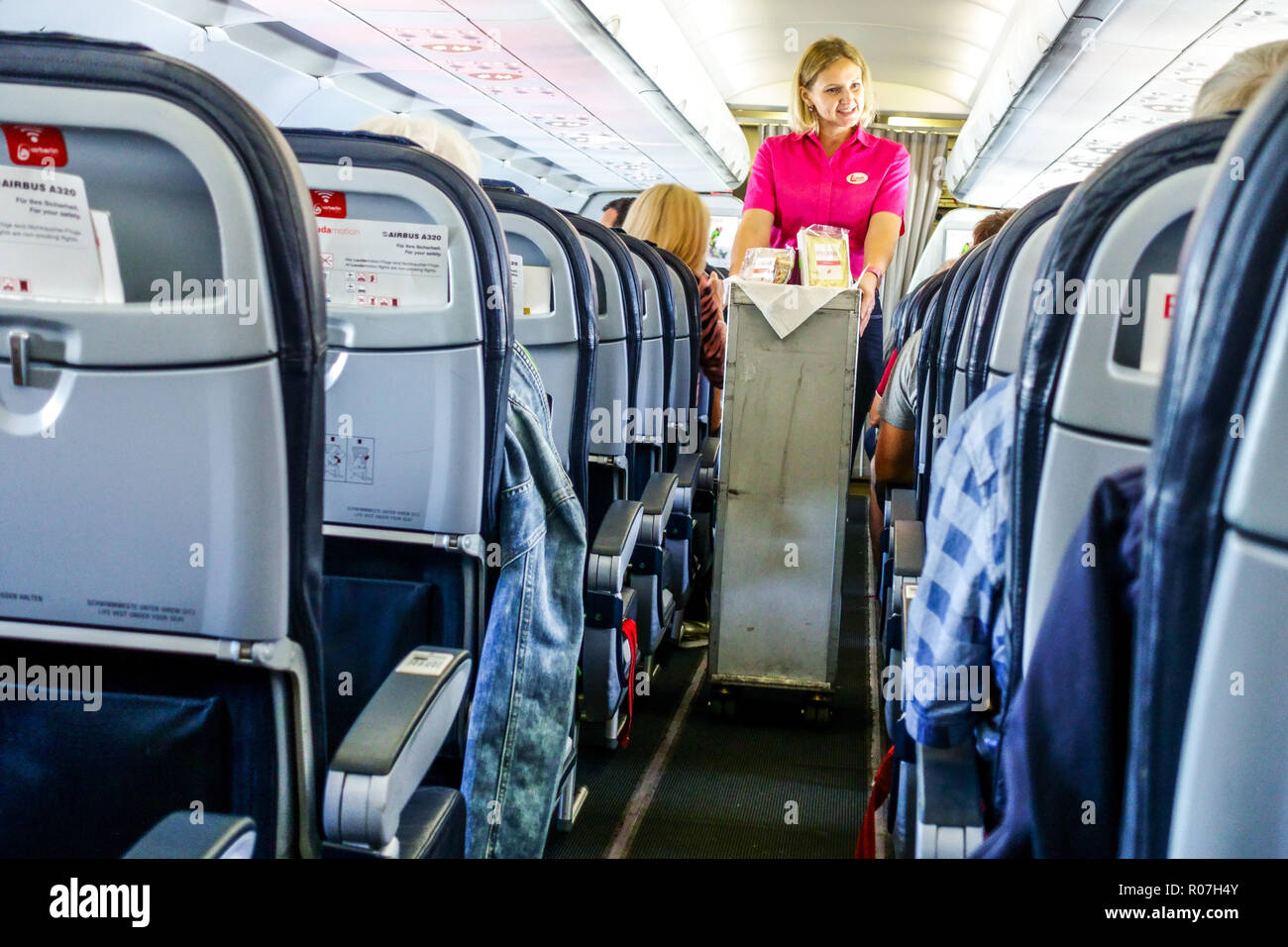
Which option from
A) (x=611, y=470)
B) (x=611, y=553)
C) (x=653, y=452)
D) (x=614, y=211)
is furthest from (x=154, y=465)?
(x=614, y=211)

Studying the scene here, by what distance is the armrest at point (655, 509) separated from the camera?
315cm

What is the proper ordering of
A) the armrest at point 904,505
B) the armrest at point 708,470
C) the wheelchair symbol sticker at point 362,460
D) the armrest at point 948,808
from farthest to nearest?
the armrest at point 708,470 → the armrest at point 904,505 → the wheelchair symbol sticker at point 362,460 → the armrest at point 948,808

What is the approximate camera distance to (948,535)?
145 centimetres

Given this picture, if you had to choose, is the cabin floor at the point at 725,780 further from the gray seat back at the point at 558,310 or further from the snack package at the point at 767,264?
the snack package at the point at 767,264

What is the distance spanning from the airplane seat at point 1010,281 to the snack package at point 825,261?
131cm

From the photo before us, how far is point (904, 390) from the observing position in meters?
3.65

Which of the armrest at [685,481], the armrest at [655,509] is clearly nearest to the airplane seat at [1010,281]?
the armrest at [655,509]

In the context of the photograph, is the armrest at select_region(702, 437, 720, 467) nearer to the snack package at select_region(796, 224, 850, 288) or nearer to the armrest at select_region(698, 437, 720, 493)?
the armrest at select_region(698, 437, 720, 493)

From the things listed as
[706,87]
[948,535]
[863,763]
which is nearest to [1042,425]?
[948,535]

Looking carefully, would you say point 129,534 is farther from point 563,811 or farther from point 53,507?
point 563,811

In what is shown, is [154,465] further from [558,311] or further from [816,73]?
[816,73]

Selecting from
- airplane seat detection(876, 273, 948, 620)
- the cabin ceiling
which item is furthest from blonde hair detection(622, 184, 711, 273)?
the cabin ceiling

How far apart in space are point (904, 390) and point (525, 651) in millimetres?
2189
